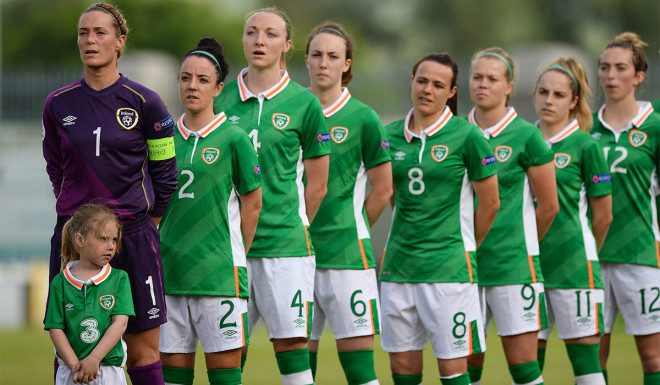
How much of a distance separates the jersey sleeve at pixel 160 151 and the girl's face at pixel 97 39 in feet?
0.93

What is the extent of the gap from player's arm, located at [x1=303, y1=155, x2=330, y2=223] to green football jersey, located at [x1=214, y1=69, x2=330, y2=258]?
0.11 feet

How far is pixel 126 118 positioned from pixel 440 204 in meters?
2.05

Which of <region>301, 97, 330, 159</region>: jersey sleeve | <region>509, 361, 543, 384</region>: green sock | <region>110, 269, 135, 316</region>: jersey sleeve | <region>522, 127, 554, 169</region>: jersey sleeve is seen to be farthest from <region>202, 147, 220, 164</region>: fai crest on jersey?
<region>509, 361, 543, 384</region>: green sock

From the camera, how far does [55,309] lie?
6129 mm

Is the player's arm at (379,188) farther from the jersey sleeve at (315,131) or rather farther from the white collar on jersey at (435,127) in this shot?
the jersey sleeve at (315,131)

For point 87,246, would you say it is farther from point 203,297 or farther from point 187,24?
point 187,24

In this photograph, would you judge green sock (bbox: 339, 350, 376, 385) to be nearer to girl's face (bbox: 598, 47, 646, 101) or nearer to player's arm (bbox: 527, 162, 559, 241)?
player's arm (bbox: 527, 162, 559, 241)

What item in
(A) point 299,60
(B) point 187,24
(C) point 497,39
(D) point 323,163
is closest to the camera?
(D) point 323,163

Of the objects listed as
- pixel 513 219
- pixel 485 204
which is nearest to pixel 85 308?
pixel 485 204

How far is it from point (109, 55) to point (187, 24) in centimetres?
2974

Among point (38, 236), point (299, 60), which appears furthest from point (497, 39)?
point (38, 236)

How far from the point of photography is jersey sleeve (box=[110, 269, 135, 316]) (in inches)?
243

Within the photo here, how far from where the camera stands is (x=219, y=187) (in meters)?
6.93

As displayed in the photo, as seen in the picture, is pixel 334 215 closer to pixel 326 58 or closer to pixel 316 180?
pixel 316 180
